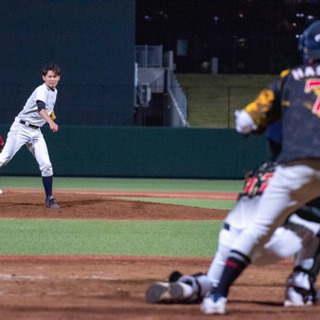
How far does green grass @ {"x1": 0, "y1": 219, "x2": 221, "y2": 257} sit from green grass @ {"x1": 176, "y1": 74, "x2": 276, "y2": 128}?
14.9m

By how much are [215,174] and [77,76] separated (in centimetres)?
536

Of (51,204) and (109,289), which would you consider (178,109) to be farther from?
(109,289)

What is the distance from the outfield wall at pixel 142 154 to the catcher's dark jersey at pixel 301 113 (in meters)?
18.3

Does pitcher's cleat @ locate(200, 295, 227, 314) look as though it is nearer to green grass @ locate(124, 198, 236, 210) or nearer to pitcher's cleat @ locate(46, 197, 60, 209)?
pitcher's cleat @ locate(46, 197, 60, 209)

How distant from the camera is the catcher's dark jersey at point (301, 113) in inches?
220

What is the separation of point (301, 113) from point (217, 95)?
28.6m

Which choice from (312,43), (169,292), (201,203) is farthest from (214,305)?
(201,203)

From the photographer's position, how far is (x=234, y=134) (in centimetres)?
2442

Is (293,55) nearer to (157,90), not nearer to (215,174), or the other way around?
(157,90)

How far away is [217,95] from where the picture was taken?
112ft

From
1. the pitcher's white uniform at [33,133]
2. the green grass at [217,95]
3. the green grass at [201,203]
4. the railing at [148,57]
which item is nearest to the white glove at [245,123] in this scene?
the pitcher's white uniform at [33,133]

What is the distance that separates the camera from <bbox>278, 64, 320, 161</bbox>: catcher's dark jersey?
559cm

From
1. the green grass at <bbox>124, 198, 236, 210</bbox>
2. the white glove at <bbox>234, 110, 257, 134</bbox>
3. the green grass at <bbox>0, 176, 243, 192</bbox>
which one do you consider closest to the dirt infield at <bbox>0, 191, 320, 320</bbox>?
the white glove at <bbox>234, 110, 257, 134</bbox>

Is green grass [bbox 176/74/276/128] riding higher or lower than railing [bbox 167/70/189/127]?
lower
